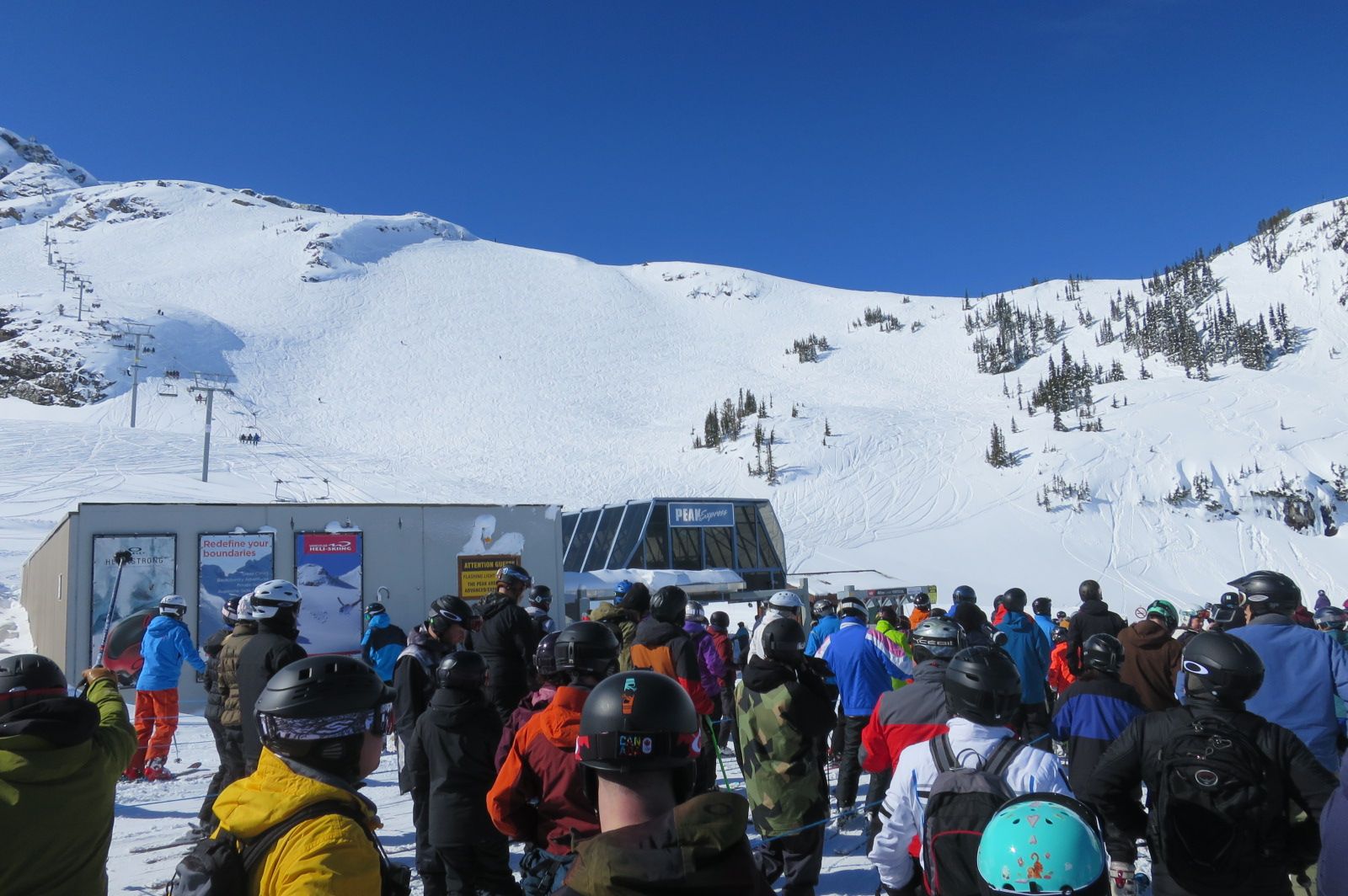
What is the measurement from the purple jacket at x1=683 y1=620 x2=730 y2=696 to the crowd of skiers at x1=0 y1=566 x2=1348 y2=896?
0.05 meters

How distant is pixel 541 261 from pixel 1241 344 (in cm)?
7071

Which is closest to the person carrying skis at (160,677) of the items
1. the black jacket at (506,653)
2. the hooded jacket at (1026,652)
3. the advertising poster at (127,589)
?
the advertising poster at (127,589)

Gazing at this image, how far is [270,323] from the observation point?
72875 millimetres

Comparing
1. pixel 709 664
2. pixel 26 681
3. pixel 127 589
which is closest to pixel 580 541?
pixel 127 589

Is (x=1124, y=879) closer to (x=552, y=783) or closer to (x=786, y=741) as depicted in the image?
(x=786, y=741)

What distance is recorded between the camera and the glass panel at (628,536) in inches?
861

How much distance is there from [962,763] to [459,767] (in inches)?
91.2

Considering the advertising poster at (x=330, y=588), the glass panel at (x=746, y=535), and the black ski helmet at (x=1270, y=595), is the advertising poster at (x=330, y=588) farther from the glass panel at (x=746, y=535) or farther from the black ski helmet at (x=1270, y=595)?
the black ski helmet at (x=1270, y=595)

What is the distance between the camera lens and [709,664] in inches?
250

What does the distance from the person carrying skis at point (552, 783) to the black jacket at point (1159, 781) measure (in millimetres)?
1857

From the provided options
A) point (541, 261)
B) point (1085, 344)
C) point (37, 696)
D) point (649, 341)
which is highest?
point (541, 261)

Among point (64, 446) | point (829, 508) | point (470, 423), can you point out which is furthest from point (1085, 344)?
point (64, 446)

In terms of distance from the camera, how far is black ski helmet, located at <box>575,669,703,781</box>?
183 centimetres

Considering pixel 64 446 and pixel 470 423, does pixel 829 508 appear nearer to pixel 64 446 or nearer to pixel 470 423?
pixel 470 423
